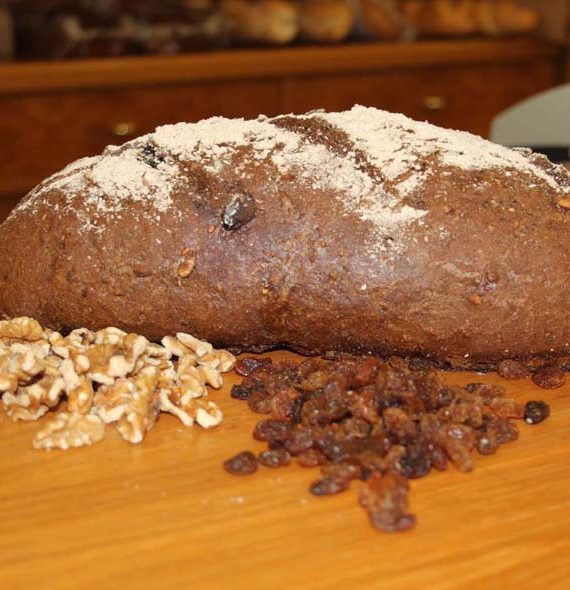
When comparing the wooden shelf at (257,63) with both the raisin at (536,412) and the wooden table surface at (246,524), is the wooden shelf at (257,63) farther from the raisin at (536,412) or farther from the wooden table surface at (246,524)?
the raisin at (536,412)

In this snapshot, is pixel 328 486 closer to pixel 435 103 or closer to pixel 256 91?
pixel 256 91

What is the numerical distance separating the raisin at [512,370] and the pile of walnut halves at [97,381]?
0.33 metres

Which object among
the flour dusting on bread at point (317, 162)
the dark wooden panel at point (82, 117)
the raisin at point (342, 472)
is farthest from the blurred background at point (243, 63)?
the raisin at point (342, 472)

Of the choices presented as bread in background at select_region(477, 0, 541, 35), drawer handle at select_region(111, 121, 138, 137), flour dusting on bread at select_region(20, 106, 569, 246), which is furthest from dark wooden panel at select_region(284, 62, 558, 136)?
flour dusting on bread at select_region(20, 106, 569, 246)

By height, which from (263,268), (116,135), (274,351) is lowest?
(116,135)

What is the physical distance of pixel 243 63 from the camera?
289cm

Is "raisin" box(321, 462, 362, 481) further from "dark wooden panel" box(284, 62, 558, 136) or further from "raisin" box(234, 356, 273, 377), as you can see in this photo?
"dark wooden panel" box(284, 62, 558, 136)

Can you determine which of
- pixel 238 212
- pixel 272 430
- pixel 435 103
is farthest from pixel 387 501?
pixel 435 103

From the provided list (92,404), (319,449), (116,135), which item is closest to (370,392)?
(319,449)

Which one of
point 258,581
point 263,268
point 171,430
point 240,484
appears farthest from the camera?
point 263,268

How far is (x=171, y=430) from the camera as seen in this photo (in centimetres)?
111

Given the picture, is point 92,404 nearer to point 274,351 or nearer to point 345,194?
point 274,351

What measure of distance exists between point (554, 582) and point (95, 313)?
2.14 feet

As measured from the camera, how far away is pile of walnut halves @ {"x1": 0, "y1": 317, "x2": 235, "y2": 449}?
109cm
